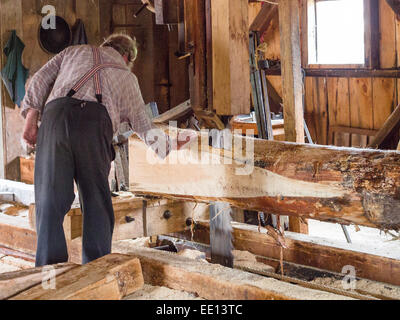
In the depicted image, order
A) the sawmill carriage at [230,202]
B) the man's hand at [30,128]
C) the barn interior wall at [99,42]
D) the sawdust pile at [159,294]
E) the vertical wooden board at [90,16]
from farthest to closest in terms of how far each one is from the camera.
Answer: the vertical wooden board at [90,16]
the barn interior wall at [99,42]
the man's hand at [30,128]
the sawdust pile at [159,294]
the sawmill carriage at [230,202]

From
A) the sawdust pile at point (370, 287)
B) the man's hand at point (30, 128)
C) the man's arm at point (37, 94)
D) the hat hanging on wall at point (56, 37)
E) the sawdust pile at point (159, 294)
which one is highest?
the hat hanging on wall at point (56, 37)

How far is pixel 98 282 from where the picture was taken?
2.46m

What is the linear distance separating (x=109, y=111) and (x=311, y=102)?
497 cm

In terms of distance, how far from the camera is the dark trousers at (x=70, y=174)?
9.70ft

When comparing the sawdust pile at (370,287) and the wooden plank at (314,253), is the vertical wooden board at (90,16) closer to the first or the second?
the wooden plank at (314,253)

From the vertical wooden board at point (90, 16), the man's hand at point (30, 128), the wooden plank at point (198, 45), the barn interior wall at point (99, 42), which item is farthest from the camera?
the vertical wooden board at point (90, 16)

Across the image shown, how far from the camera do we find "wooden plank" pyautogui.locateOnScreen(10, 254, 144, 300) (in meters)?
2.34

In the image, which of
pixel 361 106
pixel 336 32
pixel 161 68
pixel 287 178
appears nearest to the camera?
pixel 287 178

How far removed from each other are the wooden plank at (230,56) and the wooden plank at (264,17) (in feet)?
16.6

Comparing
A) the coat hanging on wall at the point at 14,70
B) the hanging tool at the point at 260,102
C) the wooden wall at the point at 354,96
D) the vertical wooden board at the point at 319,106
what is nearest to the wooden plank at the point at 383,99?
the wooden wall at the point at 354,96

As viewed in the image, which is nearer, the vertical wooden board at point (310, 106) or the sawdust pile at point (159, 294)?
the sawdust pile at point (159, 294)

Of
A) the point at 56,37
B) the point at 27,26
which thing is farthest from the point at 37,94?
the point at 56,37

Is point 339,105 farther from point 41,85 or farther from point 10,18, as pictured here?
point 41,85

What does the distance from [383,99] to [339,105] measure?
0.75 m
